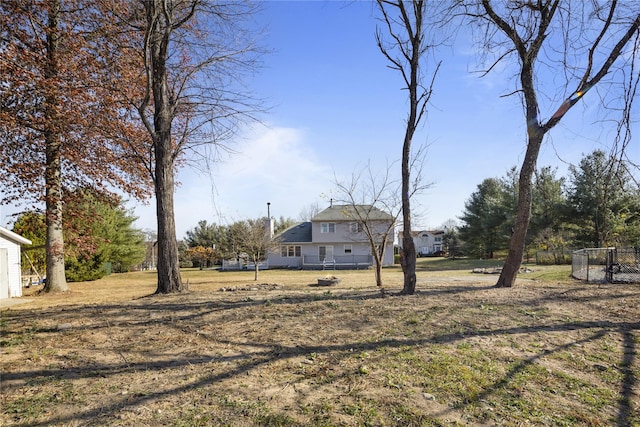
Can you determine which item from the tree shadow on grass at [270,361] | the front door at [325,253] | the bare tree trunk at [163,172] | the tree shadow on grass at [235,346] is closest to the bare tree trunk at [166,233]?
the bare tree trunk at [163,172]

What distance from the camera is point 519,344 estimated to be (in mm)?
4352

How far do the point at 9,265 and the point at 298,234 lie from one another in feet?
80.4

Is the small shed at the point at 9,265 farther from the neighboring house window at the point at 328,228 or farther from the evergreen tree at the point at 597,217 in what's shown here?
the evergreen tree at the point at 597,217

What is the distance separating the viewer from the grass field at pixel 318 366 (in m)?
2.77

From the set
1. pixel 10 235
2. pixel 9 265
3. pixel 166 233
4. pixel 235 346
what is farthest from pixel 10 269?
pixel 235 346

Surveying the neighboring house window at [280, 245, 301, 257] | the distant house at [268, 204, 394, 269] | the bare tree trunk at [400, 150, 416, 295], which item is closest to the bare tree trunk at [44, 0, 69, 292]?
the bare tree trunk at [400, 150, 416, 295]

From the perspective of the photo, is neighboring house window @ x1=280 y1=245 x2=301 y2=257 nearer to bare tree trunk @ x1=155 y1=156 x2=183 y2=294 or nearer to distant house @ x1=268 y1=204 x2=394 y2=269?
distant house @ x1=268 y1=204 x2=394 y2=269

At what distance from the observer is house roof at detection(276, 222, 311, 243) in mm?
35800

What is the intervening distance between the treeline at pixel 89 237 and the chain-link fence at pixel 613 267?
61.5 ft

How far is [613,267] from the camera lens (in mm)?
12422

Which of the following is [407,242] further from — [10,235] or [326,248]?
[326,248]

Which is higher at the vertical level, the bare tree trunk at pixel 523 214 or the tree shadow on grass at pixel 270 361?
the bare tree trunk at pixel 523 214

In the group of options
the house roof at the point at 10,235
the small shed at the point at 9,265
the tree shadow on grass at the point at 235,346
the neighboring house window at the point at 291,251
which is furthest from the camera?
the neighboring house window at the point at 291,251

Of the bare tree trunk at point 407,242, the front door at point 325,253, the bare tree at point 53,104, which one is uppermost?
the bare tree at point 53,104
